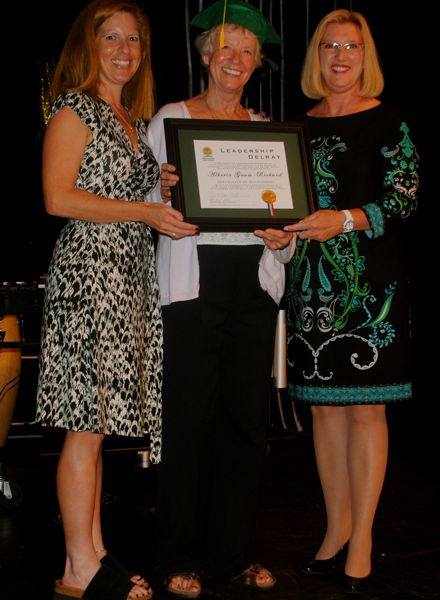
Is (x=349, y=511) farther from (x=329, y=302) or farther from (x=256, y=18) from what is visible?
(x=256, y=18)

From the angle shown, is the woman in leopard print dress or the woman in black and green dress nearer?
the woman in leopard print dress

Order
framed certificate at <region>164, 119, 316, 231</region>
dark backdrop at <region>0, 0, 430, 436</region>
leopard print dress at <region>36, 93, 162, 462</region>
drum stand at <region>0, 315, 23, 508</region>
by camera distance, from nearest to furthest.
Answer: leopard print dress at <region>36, 93, 162, 462</region>
framed certificate at <region>164, 119, 316, 231</region>
drum stand at <region>0, 315, 23, 508</region>
dark backdrop at <region>0, 0, 430, 436</region>

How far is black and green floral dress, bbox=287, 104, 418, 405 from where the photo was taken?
2.68 metres

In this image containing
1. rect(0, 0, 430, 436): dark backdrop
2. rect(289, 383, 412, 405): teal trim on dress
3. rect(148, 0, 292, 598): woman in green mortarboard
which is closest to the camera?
rect(148, 0, 292, 598): woman in green mortarboard

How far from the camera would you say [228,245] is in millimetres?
2629

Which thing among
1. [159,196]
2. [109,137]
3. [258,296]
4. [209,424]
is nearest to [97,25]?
[109,137]

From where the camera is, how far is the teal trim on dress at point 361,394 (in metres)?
2.71

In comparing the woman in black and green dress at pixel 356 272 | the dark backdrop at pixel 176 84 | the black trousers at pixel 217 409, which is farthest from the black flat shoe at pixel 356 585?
the dark backdrop at pixel 176 84

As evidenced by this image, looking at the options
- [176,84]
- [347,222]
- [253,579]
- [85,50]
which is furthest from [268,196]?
[176,84]

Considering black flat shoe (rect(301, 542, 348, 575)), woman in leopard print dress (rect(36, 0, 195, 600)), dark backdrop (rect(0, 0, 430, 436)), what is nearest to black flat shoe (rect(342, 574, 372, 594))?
black flat shoe (rect(301, 542, 348, 575))

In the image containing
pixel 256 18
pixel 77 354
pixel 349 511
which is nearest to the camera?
pixel 77 354

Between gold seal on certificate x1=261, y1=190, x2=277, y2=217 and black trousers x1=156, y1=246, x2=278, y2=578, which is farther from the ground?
gold seal on certificate x1=261, y1=190, x2=277, y2=217

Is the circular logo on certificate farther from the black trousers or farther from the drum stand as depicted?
the drum stand

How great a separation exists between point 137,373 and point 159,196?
515 millimetres
